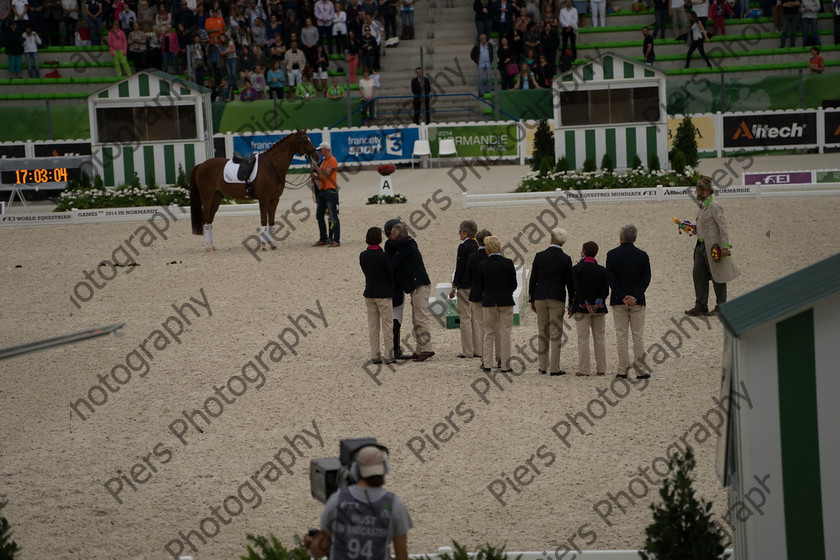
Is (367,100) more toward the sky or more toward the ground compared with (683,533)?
more toward the sky

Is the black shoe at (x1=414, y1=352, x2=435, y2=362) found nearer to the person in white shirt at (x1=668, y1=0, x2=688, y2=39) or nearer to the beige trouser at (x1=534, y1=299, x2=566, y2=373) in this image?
the beige trouser at (x1=534, y1=299, x2=566, y2=373)

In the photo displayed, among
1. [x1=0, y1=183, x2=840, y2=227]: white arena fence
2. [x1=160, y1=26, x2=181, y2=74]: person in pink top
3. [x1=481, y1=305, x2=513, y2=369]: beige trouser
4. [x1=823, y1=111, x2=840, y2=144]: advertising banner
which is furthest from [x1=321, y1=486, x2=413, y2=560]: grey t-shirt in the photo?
[x1=160, y1=26, x2=181, y2=74]: person in pink top

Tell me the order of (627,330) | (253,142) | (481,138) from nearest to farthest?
(627,330) < (481,138) < (253,142)

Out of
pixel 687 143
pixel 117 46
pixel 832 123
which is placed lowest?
pixel 687 143

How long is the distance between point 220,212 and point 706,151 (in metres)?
13.1

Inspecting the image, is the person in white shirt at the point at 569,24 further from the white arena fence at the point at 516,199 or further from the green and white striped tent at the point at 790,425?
the green and white striped tent at the point at 790,425

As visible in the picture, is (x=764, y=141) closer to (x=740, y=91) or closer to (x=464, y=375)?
(x=740, y=91)

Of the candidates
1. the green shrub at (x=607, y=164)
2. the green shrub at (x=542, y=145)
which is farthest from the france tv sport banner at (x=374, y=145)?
the green shrub at (x=607, y=164)

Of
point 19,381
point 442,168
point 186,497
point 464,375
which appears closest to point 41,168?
point 442,168

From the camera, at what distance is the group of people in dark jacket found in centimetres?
1309

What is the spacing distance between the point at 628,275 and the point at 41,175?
18617mm

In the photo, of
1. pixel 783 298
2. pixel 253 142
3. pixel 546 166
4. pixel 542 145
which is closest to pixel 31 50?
pixel 253 142

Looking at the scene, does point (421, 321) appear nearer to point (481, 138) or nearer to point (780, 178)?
point (780, 178)

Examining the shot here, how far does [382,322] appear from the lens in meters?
14.1
